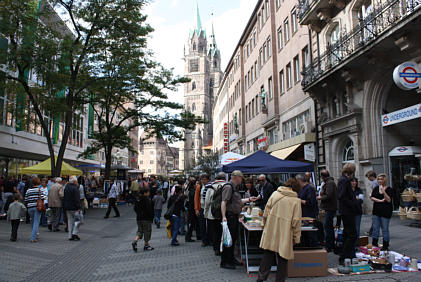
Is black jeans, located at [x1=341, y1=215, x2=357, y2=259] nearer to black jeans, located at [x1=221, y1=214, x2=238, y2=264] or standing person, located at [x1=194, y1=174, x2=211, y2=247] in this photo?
black jeans, located at [x1=221, y1=214, x2=238, y2=264]

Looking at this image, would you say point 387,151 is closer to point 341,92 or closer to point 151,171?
point 341,92

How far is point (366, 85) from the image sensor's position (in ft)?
49.2

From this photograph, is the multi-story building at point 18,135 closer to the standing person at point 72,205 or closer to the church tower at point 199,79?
the standing person at point 72,205

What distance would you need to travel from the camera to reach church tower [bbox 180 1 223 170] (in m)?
125

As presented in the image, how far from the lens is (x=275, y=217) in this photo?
5.66 m

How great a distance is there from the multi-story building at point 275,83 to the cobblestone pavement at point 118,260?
11.1 metres

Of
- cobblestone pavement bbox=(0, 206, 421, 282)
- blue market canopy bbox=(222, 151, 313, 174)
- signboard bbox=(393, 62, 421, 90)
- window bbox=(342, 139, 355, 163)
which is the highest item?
signboard bbox=(393, 62, 421, 90)

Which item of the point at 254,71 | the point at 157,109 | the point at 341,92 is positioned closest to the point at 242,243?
the point at 341,92

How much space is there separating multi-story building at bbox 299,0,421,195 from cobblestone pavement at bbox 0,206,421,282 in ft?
12.4

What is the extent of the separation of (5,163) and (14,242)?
1869 centimetres

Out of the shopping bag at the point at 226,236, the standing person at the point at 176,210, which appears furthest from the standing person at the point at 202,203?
the shopping bag at the point at 226,236

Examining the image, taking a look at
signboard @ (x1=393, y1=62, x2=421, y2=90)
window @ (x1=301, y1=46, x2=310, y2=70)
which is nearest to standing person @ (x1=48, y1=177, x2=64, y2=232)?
signboard @ (x1=393, y1=62, x2=421, y2=90)

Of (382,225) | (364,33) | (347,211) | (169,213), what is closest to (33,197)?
(169,213)

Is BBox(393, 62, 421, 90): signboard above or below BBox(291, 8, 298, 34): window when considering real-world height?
below
